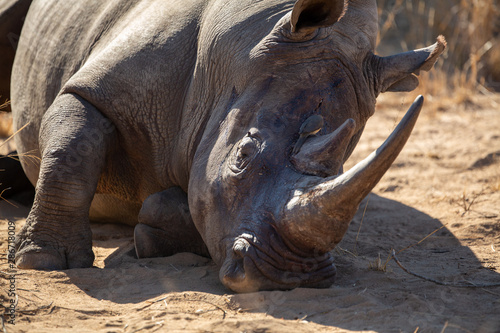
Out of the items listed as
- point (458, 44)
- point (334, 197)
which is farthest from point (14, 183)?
point (458, 44)

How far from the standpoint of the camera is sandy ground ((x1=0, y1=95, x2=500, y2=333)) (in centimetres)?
275

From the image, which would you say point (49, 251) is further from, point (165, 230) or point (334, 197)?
point (334, 197)

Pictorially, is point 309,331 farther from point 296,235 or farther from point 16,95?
point 16,95

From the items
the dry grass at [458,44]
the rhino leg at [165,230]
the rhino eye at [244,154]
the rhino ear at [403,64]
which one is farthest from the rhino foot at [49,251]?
the dry grass at [458,44]

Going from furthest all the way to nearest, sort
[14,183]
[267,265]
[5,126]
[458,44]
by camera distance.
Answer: [458,44], [5,126], [14,183], [267,265]

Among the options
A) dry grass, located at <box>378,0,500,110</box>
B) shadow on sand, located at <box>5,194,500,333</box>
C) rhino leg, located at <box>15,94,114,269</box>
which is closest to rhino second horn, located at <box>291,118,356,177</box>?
shadow on sand, located at <box>5,194,500,333</box>

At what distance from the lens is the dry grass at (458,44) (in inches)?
337

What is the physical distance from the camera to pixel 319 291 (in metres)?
3.01

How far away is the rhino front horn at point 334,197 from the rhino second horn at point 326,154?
103mm

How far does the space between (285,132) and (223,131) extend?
37cm

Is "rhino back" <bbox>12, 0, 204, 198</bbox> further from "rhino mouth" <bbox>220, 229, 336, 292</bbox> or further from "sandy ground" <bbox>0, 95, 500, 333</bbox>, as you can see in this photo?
"rhino mouth" <bbox>220, 229, 336, 292</bbox>

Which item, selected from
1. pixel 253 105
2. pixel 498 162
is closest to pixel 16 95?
pixel 253 105

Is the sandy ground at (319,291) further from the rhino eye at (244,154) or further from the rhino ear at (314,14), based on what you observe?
the rhino ear at (314,14)

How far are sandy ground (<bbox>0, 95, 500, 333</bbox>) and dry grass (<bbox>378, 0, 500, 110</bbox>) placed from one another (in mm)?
3643
